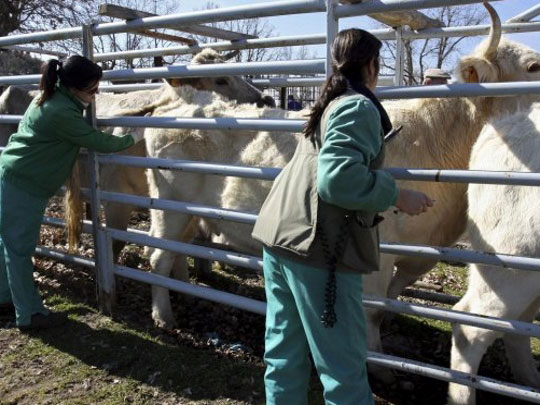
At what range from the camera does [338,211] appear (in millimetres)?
2287

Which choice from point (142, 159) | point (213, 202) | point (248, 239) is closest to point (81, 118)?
point (142, 159)

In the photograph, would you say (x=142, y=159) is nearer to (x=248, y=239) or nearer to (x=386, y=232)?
(x=248, y=239)

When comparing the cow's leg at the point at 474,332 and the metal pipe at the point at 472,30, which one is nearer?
the cow's leg at the point at 474,332

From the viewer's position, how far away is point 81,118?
13.5 ft

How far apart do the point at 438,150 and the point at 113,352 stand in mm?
2785

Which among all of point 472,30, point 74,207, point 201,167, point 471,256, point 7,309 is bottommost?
point 7,309

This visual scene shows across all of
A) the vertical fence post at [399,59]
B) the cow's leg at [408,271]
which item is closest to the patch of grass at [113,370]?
the cow's leg at [408,271]

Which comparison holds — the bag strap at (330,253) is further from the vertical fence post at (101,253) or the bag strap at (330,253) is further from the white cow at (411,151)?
the vertical fence post at (101,253)

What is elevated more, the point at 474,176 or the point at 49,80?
the point at 49,80

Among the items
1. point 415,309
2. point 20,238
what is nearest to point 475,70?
point 415,309

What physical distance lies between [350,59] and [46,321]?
3.42 m

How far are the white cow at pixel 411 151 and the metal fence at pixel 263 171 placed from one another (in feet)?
1.71

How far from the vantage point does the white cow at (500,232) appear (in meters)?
3.17

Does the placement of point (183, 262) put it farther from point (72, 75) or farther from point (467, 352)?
point (467, 352)
